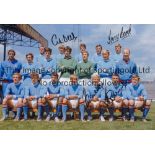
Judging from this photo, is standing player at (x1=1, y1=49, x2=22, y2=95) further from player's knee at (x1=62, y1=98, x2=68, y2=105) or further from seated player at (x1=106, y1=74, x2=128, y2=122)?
seated player at (x1=106, y1=74, x2=128, y2=122)

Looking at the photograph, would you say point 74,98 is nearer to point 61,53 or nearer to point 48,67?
point 48,67

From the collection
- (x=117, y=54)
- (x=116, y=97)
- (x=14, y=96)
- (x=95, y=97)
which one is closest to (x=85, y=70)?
(x=95, y=97)

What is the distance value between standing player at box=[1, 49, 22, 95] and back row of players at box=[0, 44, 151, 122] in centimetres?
2

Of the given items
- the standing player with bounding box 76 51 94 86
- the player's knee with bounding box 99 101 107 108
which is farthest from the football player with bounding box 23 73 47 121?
the player's knee with bounding box 99 101 107 108

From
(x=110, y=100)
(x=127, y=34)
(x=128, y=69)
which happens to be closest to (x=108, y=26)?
(x=127, y=34)

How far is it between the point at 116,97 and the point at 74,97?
0.89m

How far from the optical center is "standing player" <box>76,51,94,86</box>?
8039mm

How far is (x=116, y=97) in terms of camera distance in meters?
8.04

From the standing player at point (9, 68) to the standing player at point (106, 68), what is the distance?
174cm

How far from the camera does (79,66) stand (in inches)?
320
